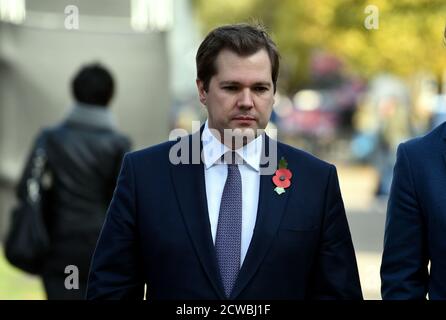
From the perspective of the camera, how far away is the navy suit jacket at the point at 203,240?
4219 millimetres

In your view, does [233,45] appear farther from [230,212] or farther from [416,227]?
[416,227]

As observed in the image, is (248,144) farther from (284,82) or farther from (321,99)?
(321,99)

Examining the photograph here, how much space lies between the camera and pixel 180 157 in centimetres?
448

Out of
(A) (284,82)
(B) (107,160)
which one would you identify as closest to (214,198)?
(B) (107,160)

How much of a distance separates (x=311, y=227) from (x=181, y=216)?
1.47 feet

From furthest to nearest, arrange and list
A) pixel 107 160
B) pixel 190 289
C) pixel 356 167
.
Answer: pixel 356 167
pixel 107 160
pixel 190 289

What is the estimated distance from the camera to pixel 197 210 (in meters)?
4.31

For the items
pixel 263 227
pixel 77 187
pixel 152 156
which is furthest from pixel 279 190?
pixel 77 187

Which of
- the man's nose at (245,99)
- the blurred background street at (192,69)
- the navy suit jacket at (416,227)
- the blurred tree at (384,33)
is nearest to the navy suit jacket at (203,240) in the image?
the navy suit jacket at (416,227)

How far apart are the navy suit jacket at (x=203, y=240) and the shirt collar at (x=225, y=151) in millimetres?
48

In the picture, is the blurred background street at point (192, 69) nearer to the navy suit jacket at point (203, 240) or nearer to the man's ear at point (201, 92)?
the man's ear at point (201, 92)

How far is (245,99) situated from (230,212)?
0.39 meters

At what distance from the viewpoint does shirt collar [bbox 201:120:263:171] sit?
14.4ft

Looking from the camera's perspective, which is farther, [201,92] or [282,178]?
[201,92]
